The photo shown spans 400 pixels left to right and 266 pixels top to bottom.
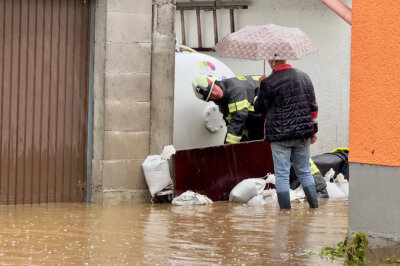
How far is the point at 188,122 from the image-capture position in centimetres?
1305

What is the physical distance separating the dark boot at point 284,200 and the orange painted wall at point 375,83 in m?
3.30

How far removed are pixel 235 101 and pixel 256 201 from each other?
4.71 feet

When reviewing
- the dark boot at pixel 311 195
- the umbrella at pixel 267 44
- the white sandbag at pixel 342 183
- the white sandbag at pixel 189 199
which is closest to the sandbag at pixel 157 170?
the white sandbag at pixel 189 199

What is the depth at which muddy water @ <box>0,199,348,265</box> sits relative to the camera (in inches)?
282

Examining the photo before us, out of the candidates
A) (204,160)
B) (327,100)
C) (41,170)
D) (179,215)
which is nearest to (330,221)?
(179,215)

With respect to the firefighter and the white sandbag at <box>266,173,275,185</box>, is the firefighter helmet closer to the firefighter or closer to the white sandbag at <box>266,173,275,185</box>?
the firefighter

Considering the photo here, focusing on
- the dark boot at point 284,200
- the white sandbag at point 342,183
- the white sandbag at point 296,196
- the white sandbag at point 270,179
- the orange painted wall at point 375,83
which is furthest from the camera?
the white sandbag at point 342,183

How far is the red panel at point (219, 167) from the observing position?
11.6 metres

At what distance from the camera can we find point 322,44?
15.9m

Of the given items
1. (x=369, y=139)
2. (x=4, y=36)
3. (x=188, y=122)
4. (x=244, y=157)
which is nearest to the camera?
(x=369, y=139)

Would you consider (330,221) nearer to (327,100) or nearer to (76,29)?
(76,29)

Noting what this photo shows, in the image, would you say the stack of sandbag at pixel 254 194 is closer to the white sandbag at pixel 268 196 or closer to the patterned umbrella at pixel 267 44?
the white sandbag at pixel 268 196

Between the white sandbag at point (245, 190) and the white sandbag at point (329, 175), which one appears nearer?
the white sandbag at point (245, 190)

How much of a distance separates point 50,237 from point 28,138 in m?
3.15
